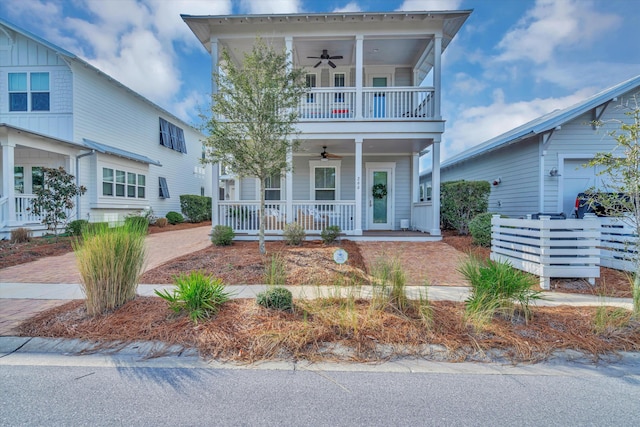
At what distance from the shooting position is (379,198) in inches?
467

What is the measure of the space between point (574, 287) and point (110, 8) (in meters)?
16.6

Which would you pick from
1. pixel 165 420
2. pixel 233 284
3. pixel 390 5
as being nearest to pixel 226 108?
pixel 233 284

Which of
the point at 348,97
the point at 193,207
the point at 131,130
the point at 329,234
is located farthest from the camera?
the point at 193,207

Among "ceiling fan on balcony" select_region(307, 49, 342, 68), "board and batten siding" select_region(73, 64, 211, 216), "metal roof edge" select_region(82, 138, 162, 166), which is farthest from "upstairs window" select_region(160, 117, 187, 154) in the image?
"ceiling fan on balcony" select_region(307, 49, 342, 68)

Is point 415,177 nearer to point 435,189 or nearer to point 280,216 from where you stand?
point 435,189

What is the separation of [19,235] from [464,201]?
15.1m

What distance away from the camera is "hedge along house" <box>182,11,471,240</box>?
29.8 ft

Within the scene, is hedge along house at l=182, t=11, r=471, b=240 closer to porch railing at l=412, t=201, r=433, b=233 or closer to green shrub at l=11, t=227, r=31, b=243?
porch railing at l=412, t=201, r=433, b=233

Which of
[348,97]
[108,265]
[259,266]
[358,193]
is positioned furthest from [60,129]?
[358,193]

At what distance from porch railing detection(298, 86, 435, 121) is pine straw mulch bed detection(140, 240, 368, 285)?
15.3 ft

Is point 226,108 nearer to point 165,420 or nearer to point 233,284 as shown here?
point 233,284

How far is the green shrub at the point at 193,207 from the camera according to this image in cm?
1881

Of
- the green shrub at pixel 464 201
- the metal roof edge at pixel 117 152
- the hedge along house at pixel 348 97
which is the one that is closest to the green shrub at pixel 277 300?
the hedge along house at pixel 348 97

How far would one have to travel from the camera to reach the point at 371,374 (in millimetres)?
2648
